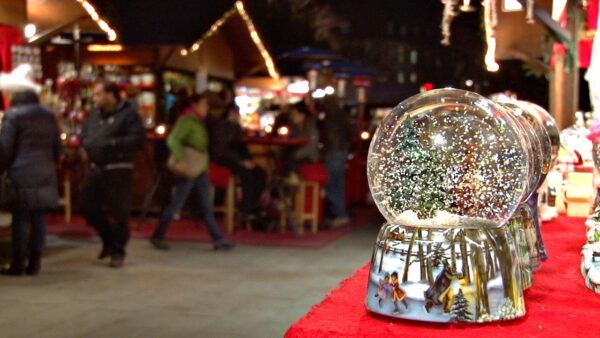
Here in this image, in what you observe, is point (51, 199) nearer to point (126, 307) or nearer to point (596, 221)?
point (126, 307)

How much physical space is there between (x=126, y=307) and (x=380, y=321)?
13.8 ft

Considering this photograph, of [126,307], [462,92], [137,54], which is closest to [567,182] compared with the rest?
[462,92]

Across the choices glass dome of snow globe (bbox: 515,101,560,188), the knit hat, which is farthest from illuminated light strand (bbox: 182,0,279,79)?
glass dome of snow globe (bbox: 515,101,560,188)

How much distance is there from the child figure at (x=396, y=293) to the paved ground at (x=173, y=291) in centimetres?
322

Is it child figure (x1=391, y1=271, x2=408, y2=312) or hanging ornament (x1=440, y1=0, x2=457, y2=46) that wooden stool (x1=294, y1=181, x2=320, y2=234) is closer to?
hanging ornament (x1=440, y1=0, x2=457, y2=46)

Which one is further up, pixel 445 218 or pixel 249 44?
pixel 249 44

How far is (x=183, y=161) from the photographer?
845 centimetres

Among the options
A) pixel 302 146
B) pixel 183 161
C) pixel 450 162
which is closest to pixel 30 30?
pixel 183 161

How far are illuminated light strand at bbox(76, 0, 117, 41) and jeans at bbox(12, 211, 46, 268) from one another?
10.9ft

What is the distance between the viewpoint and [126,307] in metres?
6.09

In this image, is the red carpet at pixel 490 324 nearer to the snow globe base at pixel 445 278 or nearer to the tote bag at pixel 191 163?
the snow globe base at pixel 445 278

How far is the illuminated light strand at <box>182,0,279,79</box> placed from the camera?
1357 cm

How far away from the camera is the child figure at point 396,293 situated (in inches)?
86.3

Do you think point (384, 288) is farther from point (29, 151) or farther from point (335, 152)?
point (335, 152)
